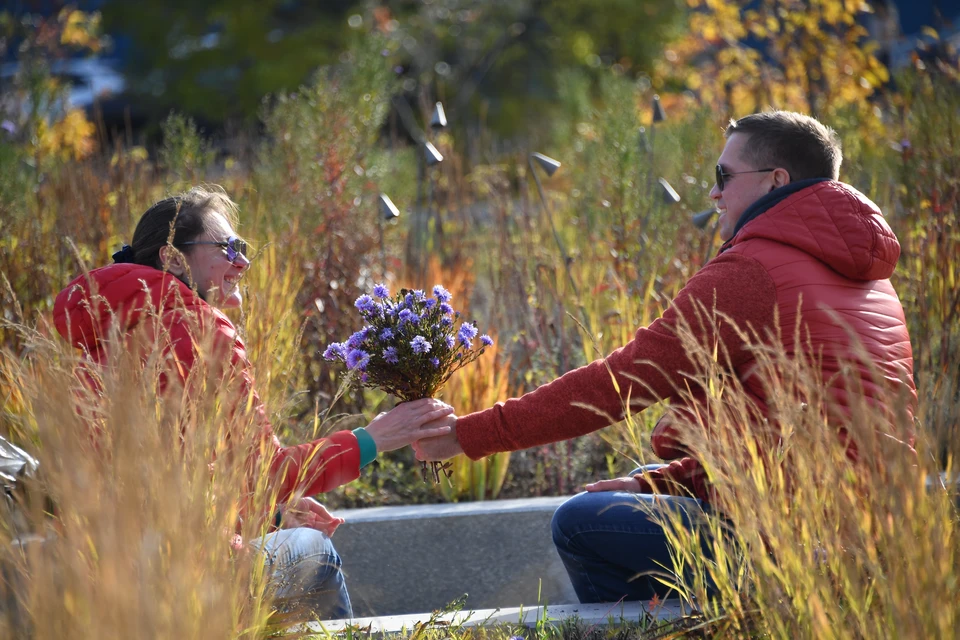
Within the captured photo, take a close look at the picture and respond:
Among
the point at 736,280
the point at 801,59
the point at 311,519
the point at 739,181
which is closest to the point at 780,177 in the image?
the point at 739,181

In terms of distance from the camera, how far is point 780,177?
8.38 ft

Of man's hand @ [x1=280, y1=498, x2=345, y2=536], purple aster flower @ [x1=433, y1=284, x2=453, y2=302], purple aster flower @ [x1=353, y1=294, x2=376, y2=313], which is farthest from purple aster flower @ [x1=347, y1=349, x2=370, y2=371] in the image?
man's hand @ [x1=280, y1=498, x2=345, y2=536]

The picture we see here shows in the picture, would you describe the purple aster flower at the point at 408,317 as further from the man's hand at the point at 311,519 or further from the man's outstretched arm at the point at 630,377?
the man's hand at the point at 311,519

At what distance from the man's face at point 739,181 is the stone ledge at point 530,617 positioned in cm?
104

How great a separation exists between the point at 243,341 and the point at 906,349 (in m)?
1.63

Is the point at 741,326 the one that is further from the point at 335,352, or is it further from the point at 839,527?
the point at 335,352

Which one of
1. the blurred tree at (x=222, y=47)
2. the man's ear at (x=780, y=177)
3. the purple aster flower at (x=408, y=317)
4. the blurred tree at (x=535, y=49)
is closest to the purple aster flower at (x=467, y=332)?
the purple aster flower at (x=408, y=317)

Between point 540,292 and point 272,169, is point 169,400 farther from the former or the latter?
point 272,169

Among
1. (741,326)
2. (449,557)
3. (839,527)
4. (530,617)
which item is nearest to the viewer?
(839,527)

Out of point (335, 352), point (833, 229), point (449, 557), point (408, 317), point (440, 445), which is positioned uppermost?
point (833, 229)

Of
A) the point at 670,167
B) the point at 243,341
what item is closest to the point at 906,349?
the point at 243,341

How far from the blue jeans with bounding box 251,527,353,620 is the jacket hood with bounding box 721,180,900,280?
1.37 m

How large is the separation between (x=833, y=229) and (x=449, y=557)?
183 centimetres

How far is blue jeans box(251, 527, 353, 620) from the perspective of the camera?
2338mm
